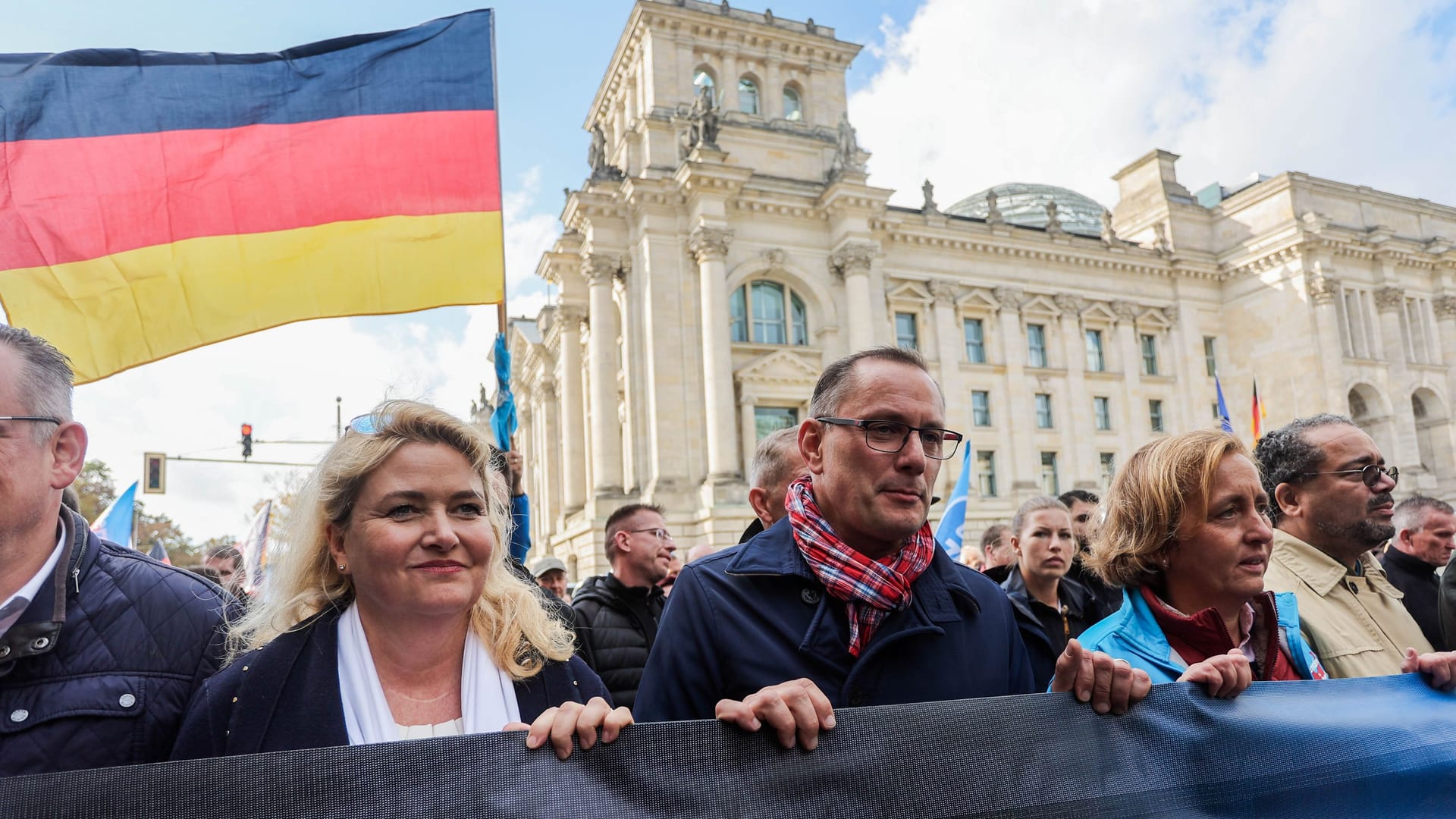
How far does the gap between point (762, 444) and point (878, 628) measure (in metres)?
2.34

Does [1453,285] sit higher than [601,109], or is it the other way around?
[601,109]

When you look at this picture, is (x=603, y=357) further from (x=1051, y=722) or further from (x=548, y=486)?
(x=1051, y=722)

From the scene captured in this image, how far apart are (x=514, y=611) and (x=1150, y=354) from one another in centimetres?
4432

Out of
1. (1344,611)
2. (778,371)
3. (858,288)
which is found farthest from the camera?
(858,288)

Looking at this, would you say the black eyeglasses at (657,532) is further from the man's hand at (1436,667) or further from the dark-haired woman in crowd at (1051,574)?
the man's hand at (1436,667)

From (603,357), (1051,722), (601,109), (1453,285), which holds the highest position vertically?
(601,109)

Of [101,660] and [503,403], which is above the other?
[503,403]

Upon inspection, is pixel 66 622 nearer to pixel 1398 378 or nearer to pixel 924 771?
pixel 924 771

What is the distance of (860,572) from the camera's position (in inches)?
109

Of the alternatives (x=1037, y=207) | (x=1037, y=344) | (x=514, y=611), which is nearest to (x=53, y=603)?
(x=514, y=611)

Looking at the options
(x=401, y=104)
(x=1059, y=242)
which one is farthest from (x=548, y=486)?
(x=401, y=104)

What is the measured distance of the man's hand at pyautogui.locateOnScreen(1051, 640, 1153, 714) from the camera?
248 centimetres

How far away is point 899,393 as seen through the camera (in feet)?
9.42

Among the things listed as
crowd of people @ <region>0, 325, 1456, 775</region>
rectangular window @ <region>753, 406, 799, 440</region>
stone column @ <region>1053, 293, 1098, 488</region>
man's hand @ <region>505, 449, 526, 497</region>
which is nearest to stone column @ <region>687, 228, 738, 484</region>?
rectangular window @ <region>753, 406, 799, 440</region>
